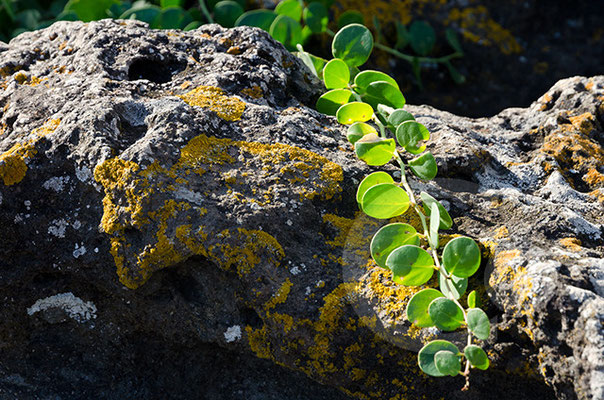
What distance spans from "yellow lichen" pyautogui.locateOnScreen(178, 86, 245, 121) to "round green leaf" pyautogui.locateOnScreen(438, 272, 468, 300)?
2.34ft

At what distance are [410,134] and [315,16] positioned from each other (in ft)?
4.62

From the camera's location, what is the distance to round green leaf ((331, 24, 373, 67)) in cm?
195

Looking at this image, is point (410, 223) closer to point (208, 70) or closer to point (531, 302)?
point (531, 302)

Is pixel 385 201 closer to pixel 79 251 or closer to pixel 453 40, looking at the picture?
pixel 79 251

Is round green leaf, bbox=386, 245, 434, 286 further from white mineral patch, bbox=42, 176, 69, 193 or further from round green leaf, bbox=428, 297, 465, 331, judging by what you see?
white mineral patch, bbox=42, 176, 69, 193

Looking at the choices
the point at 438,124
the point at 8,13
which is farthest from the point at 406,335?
the point at 8,13

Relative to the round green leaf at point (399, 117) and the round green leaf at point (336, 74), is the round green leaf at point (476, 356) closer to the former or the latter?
the round green leaf at point (399, 117)

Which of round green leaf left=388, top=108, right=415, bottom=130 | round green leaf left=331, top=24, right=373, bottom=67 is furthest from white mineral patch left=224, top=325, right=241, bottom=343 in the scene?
round green leaf left=331, top=24, right=373, bottom=67

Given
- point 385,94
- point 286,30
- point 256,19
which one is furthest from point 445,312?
point 256,19

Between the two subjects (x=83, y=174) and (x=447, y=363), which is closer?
(x=447, y=363)

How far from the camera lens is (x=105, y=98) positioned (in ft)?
5.42

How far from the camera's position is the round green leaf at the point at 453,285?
1339 millimetres

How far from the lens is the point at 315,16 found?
282cm

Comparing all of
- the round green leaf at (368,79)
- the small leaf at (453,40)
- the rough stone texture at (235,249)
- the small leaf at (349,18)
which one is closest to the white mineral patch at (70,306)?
the rough stone texture at (235,249)
